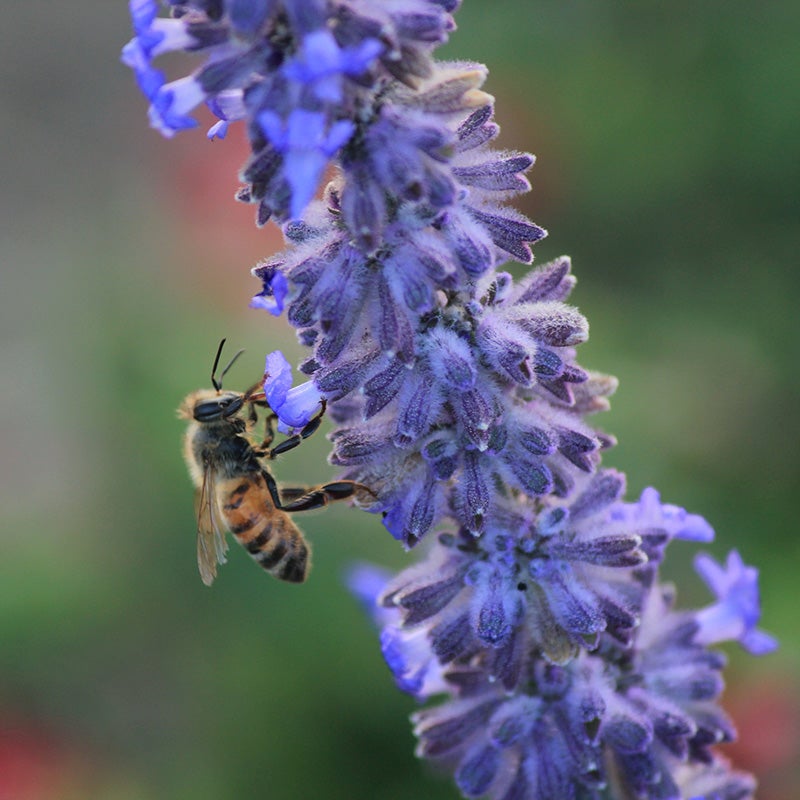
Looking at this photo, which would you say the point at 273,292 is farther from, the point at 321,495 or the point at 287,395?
the point at 321,495

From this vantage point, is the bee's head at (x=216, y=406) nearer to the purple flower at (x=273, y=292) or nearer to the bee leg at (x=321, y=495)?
the bee leg at (x=321, y=495)

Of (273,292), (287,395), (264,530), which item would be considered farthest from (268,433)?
(273,292)

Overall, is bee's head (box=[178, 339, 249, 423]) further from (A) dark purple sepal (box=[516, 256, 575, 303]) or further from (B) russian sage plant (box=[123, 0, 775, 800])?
(A) dark purple sepal (box=[516, 256, 575, 303])

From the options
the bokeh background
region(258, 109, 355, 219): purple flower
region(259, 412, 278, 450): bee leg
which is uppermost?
the bokeh background

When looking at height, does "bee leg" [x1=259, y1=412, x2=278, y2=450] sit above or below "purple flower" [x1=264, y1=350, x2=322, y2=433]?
above

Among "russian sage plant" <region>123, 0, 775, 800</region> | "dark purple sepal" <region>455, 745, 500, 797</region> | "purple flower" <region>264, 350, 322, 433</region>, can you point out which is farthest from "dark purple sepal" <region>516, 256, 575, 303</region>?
"dark purple sepal" <region>455, 745, 500, 797</region>

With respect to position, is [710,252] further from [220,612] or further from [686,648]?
[686,648]

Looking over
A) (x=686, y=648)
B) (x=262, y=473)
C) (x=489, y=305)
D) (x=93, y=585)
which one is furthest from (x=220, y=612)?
(x=489, y=305)
